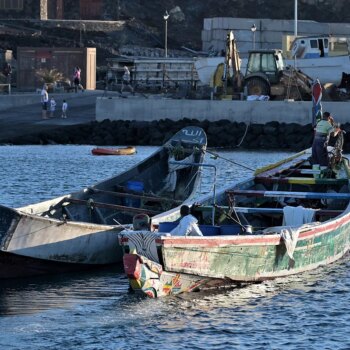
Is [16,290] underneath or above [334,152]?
underneath

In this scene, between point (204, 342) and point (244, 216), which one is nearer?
point (204, 342)

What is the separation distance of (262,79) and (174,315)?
3815 cm

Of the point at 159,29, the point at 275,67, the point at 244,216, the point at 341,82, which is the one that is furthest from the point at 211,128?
the point at 159,29

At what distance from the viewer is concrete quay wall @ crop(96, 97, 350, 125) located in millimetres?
56656

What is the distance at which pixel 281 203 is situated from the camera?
1117 inches

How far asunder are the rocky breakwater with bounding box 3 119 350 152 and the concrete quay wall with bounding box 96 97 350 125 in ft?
2.17

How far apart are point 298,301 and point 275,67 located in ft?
122

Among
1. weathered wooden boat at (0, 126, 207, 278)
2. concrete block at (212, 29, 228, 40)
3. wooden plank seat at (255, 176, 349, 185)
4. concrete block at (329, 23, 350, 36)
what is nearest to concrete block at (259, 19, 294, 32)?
concrete block at (212, 29, 228, 40)

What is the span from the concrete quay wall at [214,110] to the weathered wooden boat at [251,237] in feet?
85.8

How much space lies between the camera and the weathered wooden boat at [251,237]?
72.4 feet

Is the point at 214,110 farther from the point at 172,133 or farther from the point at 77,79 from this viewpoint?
the point at 77,79

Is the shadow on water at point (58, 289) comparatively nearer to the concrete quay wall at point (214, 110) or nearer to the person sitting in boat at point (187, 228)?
the person sitting in boat at point (187, 228)

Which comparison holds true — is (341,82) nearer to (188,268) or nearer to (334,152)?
(334,152)

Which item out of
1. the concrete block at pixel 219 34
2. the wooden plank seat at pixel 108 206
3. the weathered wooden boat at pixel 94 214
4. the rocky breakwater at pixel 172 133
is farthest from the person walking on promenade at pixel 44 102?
the wooden plank seat at pixel 108 206
